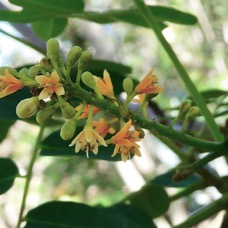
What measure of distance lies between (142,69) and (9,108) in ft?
18.1

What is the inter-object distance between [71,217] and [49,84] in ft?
0.79

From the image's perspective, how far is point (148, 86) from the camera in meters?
0.52

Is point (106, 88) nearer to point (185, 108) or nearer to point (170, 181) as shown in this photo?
point (185, 108)

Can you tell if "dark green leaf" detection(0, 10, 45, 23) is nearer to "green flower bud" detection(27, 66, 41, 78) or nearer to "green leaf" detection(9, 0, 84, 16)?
"green leaf" detection(9, 0, 84, 16)

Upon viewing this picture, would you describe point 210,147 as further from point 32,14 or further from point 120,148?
point 32,14

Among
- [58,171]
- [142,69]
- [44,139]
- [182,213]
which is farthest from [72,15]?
[142,69]

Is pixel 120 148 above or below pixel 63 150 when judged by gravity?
above

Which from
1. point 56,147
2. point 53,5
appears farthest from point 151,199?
point 53,5

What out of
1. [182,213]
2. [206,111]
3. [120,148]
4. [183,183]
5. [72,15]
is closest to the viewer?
[120,148]

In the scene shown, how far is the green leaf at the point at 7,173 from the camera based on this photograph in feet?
2.12

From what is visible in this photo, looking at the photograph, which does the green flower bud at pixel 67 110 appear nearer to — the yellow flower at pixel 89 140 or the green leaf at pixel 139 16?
the yellow flower at pixel 89 140

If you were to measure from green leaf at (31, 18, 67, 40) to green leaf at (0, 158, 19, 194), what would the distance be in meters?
0.22

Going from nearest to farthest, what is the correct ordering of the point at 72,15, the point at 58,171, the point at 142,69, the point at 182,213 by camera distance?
the point at 72,15
the point at 182,213
the point at 58,171
the point at 142,69

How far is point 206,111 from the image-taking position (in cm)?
62
